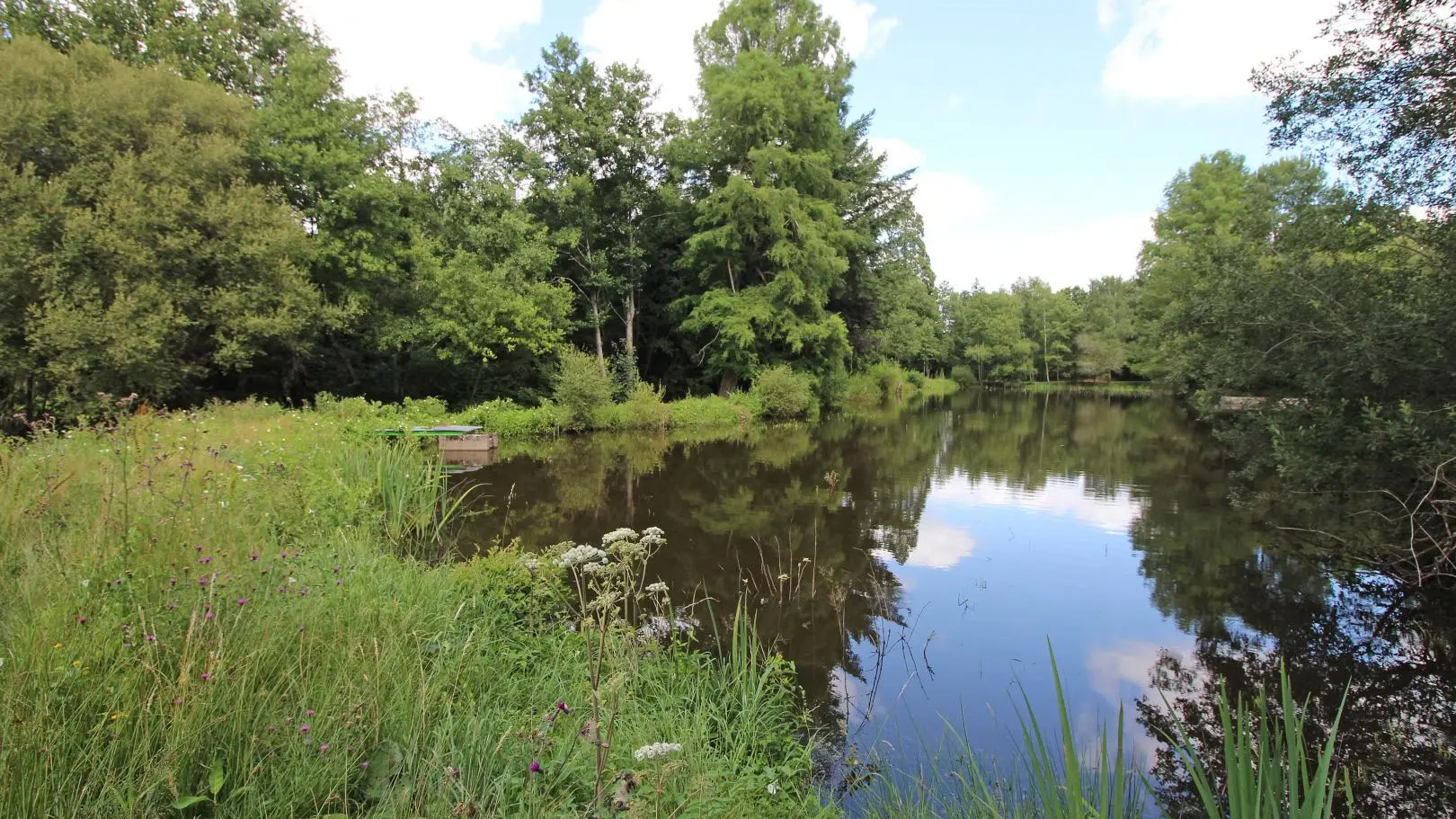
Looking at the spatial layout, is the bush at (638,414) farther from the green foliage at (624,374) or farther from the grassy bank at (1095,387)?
the grassy bank at (1095,387)

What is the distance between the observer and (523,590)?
17.7 feet

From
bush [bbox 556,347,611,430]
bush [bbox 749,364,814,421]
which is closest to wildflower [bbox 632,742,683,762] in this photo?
bush [bbox 556,347,611,430]

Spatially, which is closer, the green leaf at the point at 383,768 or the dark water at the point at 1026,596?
the green leaf at the point at 383,768

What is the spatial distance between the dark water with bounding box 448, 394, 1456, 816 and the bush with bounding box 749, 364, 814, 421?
9762mm

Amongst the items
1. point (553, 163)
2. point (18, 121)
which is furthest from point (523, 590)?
point (553, 163)

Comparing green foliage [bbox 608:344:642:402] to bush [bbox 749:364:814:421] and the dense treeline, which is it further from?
bush [bbox 749:364:814:421]

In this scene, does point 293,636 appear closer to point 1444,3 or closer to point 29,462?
point 29,462

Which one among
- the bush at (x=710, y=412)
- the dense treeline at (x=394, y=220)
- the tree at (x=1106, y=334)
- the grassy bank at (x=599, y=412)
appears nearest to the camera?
the dense treeline at (x=394, y=220)

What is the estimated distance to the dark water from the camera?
15.0 feet

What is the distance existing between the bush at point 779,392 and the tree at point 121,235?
14.3 meters

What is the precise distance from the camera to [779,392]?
24.3m

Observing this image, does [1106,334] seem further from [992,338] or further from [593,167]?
[593,167]

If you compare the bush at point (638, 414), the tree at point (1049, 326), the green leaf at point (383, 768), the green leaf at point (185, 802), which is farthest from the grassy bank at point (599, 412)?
the tree at point (1049, 326)

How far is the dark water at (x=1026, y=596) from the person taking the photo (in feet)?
15.0
